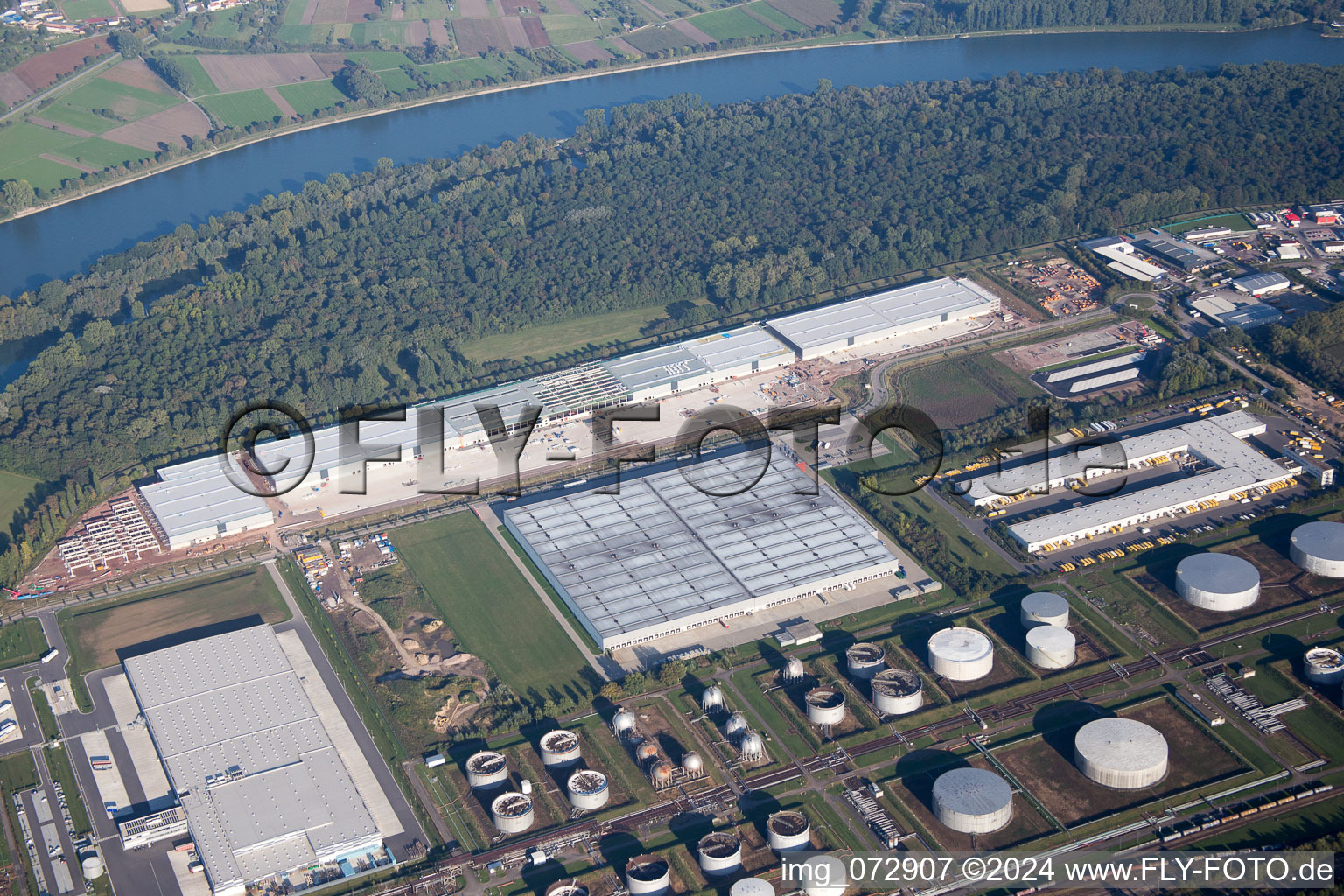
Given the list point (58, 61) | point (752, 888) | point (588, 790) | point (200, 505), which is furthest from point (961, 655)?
point (58, 61)

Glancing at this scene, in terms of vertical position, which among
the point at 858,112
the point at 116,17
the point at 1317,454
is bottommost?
the point at 1317,454

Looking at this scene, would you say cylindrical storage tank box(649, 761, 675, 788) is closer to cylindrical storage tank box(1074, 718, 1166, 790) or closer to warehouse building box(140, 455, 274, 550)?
cylindrical storage tank box(1074, 718, 1166, 790)

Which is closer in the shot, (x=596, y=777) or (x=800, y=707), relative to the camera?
(x=596, y=777)

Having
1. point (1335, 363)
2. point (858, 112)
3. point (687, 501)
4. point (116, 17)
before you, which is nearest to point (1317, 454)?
point (1335, 363)

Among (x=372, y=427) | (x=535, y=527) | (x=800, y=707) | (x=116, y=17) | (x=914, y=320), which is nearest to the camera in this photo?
(x=800, y=707)

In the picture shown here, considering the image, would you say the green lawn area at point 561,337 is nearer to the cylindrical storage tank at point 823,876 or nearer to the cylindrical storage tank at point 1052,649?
the cylindrical storage tank at point 1052,649

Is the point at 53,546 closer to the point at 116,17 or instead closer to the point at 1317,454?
the point at 1317,454

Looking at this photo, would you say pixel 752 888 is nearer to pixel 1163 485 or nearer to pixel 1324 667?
pixel 1324 667
